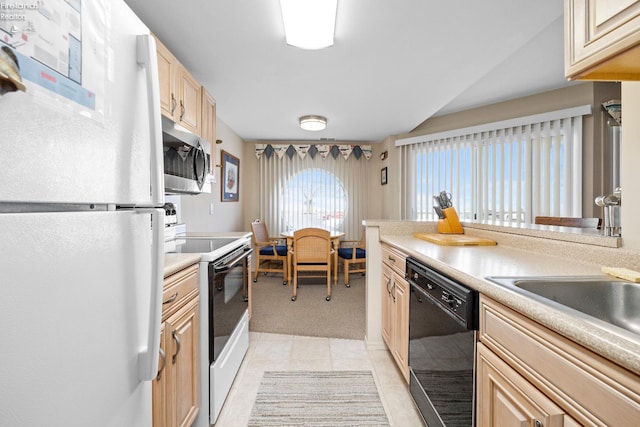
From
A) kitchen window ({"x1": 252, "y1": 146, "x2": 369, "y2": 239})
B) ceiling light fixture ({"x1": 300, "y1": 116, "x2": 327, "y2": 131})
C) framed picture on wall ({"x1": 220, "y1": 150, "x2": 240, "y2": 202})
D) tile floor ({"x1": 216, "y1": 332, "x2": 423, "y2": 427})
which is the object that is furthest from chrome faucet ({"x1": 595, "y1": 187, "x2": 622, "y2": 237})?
kitchen window ({"x1": 252, "y1": 146, "x2": 369, "y2": 239})

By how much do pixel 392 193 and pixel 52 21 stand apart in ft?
15.7

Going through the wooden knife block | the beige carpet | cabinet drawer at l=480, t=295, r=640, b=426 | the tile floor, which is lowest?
the tile floor

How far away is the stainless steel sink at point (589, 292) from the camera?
963 mm

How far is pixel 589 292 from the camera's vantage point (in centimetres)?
99

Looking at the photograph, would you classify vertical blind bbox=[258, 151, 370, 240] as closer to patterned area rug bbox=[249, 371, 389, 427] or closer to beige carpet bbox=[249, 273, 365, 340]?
beige carpet bbox=[249, 273, 365, 340]

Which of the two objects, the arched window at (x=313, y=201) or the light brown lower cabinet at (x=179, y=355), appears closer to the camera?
the light brown lower cabinet at (x=179, y=355)

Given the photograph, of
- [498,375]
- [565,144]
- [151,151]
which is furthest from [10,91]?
[565,144]

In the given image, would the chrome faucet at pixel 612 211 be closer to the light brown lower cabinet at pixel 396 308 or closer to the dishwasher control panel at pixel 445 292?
the dishwasher control panel at pixel 445 292

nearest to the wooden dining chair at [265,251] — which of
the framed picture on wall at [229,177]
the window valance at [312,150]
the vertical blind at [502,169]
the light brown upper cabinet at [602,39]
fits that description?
the framed picture on wall at [229,177]

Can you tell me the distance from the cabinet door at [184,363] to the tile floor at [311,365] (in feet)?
1.19

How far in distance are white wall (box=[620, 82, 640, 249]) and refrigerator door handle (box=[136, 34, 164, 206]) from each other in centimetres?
170

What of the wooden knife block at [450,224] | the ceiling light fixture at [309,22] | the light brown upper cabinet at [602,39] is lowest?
the wooden knife block at [450,224]

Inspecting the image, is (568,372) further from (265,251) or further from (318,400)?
(265,251)

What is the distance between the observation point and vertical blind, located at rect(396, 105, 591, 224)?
3.33 meters
